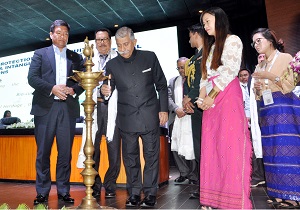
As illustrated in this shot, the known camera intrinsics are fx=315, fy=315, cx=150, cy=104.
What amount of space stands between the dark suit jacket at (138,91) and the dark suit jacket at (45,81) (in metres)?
0.55

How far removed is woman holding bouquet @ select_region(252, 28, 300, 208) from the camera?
7.95ft

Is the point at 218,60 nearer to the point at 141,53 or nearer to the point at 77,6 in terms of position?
the point at 141,53

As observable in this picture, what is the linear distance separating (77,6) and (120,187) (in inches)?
167

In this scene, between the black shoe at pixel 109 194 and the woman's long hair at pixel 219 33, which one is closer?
the woman's long hair at pixel 219 33

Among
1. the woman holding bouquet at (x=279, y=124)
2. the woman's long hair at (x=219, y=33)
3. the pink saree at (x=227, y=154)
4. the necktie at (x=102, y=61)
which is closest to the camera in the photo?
the pink saree at (x=227, y=154)

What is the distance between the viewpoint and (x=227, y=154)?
199 centimetres

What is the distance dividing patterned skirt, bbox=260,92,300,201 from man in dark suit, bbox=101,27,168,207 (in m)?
0.88

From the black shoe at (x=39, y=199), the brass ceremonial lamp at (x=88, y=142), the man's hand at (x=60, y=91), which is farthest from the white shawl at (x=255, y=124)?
the black shoe at (x=39, y=199)

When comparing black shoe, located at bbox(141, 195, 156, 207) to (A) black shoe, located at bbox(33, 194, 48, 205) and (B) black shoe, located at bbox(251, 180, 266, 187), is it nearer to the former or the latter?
(A) black shoe, located at bbox(33, 194, 48, 205)

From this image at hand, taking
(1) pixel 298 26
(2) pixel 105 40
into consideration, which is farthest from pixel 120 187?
(1) pixel 298 26

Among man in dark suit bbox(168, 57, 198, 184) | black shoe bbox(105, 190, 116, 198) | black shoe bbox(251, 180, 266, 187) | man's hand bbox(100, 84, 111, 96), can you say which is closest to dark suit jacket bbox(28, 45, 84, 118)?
man's hand bbox(100, 84, 111, 96)

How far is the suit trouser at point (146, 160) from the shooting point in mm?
2625

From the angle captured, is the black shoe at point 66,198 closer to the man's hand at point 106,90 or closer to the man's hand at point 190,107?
the man's hand at point 106,90

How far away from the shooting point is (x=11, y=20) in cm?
729
